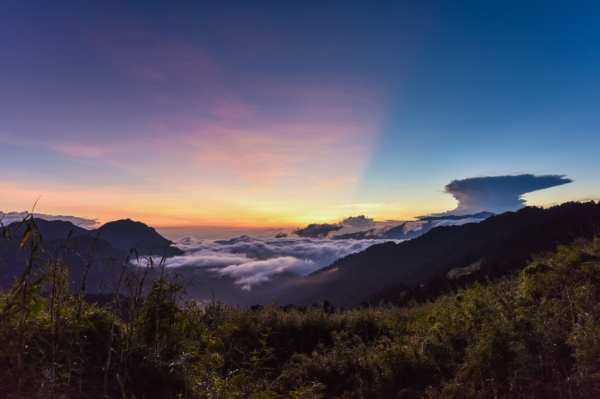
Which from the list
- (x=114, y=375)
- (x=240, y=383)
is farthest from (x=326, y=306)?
(x=114, y=375)

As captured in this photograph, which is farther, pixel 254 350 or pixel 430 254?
pixel 430 254

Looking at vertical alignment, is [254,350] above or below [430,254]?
above

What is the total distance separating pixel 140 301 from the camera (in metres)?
4.43

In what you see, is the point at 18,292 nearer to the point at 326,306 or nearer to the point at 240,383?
the point at 240,383

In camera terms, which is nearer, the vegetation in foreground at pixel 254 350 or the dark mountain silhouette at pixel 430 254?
the vegetation in foreground at pixel 254 350

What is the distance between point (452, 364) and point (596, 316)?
276 centimetres

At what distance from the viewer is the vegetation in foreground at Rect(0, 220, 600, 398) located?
3.30m

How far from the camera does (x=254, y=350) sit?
6.35 meters

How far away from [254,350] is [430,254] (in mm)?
126715

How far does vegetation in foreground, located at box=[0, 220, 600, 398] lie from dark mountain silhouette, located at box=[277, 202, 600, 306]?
39.4m

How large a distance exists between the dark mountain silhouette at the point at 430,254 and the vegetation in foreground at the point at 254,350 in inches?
1550

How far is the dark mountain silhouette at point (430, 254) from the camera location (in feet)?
171

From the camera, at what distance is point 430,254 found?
399ft

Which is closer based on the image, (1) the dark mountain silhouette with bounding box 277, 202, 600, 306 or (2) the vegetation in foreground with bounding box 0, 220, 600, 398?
(2) the vegetation in foreground with bounding box 0, 220, 600, 398
